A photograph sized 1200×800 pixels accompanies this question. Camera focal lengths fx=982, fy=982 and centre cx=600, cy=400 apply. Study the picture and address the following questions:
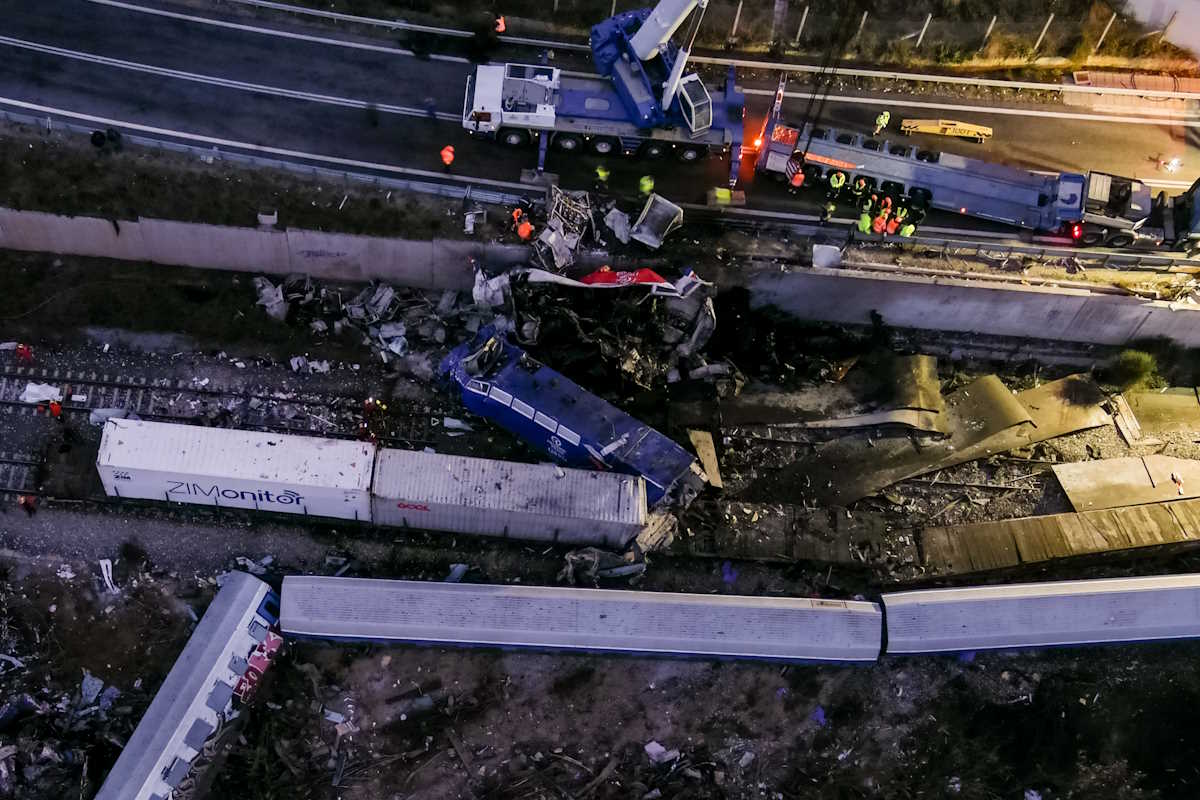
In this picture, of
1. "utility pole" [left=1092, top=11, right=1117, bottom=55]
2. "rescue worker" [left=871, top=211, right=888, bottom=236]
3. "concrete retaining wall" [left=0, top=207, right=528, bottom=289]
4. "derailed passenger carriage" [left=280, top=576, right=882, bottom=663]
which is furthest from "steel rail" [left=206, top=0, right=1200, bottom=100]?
"derailed passenger carriage" [left=280, top=576, right=882, bottom=663]

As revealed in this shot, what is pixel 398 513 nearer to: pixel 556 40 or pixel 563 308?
pixel 563 308

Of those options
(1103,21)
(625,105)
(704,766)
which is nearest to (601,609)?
(704,766)

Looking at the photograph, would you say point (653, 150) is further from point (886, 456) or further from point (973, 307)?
point (886, 456)

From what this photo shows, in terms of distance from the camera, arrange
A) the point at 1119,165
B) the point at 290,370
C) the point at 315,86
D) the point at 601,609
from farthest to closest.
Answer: the point at 1119,165
the point at 315,86
the point at 290,370
the point at 601,609

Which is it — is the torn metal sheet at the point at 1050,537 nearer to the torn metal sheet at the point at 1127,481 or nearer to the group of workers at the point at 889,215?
the torn metal sheet at the point at 1127,481

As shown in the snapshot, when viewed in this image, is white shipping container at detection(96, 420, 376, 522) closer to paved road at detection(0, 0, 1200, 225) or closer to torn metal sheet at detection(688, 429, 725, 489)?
torn metal sheet at detection(688, 429, 725, 489)
